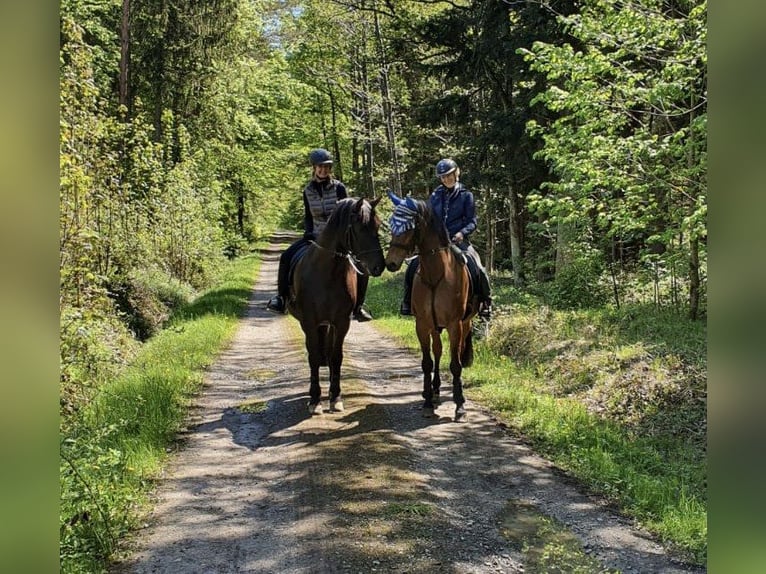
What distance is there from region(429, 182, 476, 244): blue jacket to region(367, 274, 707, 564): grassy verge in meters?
2.24

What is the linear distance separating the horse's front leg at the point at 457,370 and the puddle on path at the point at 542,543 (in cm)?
213

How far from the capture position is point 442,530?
4203mm

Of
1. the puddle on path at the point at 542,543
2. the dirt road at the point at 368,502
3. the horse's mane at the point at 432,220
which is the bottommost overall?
the puddle on path at the point at 542,543

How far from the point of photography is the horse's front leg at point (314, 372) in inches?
273

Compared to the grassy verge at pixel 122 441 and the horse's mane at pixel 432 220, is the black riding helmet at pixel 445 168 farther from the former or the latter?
the grassy verge at pixel 122 441

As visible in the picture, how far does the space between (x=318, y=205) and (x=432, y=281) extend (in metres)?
1.86

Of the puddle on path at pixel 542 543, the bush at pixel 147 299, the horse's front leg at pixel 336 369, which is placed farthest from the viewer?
the bush at pixel 147 299

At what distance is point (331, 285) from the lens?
6.92 meters

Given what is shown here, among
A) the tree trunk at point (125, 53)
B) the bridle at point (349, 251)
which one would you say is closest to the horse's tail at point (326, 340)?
the bridle at point (349, 251)

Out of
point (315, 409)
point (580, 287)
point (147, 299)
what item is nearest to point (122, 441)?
point (315, 409)

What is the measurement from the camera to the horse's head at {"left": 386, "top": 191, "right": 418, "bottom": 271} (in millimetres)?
6207

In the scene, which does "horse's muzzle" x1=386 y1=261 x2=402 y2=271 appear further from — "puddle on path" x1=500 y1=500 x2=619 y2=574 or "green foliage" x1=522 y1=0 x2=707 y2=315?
"green foliage" x1=522 y1=0 x2=707 y2=315

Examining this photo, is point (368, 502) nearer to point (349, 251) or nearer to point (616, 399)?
point (349, 251)
